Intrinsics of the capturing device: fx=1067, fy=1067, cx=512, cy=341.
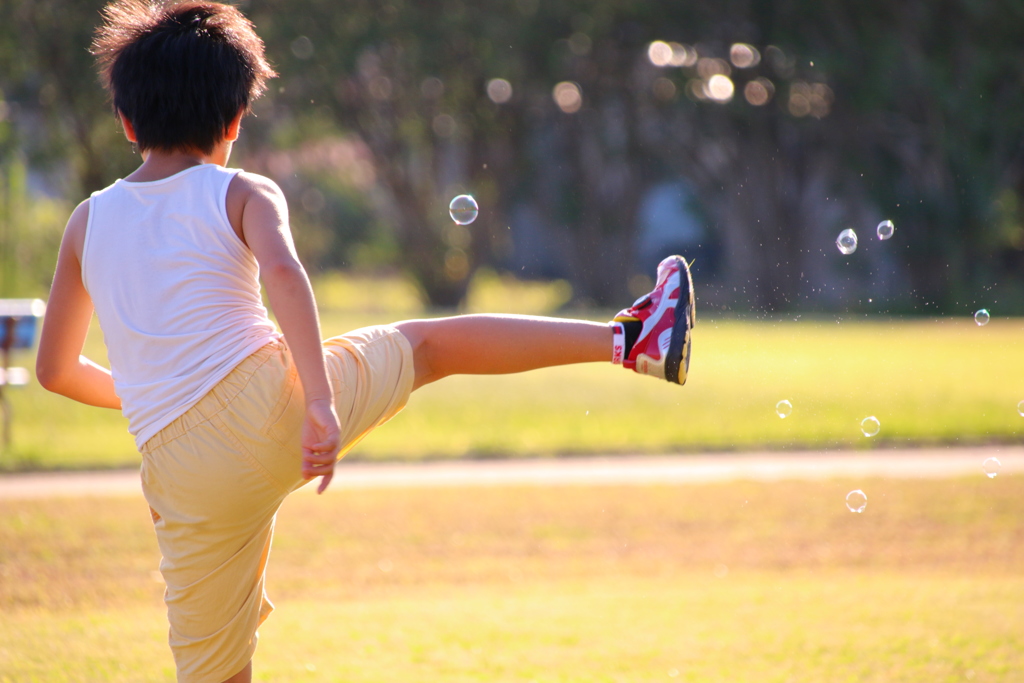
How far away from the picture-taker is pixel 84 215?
2598 mm

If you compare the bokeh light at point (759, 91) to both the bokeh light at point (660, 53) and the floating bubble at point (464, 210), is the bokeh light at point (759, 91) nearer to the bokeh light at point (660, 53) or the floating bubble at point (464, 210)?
the bokeh light at point (660, 53)

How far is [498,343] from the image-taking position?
2795mm

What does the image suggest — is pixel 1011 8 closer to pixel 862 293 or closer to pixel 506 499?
pixel 862 293

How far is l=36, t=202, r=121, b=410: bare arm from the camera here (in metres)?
2.61

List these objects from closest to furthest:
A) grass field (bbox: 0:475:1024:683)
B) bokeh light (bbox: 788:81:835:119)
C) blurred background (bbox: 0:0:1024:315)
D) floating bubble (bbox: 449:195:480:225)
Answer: grass field (bbox: 0:475:1024:683) < floating bubble (bbox: 449:195:480:225) < blurred background (bbox: 0:0:1024:315) < bokeh light (bbox: 788:81:835:119)

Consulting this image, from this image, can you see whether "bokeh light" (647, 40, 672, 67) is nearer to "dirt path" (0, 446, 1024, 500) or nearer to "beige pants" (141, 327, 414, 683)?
"dirt path" (0, 446, 1024, 500)

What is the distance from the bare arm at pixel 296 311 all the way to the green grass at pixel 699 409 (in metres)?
6.75

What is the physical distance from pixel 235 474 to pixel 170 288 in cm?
46

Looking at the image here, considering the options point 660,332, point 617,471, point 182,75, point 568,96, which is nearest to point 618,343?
point 660,332

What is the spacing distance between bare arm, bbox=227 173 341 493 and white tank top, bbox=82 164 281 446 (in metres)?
0.08

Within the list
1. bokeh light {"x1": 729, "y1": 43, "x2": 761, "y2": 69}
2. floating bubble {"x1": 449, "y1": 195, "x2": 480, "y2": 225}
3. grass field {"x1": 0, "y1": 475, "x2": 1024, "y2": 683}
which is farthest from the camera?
bokeh light {"x1": 729, "y1": 43, "x2": 761, "y2": 69}

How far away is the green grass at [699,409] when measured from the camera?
31.7 ft

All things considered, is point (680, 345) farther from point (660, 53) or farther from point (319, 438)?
point (660, 53)

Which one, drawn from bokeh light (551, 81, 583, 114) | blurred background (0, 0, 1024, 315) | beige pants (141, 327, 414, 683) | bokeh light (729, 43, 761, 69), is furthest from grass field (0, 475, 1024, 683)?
bokeh light (551, 81, 583, 114)
